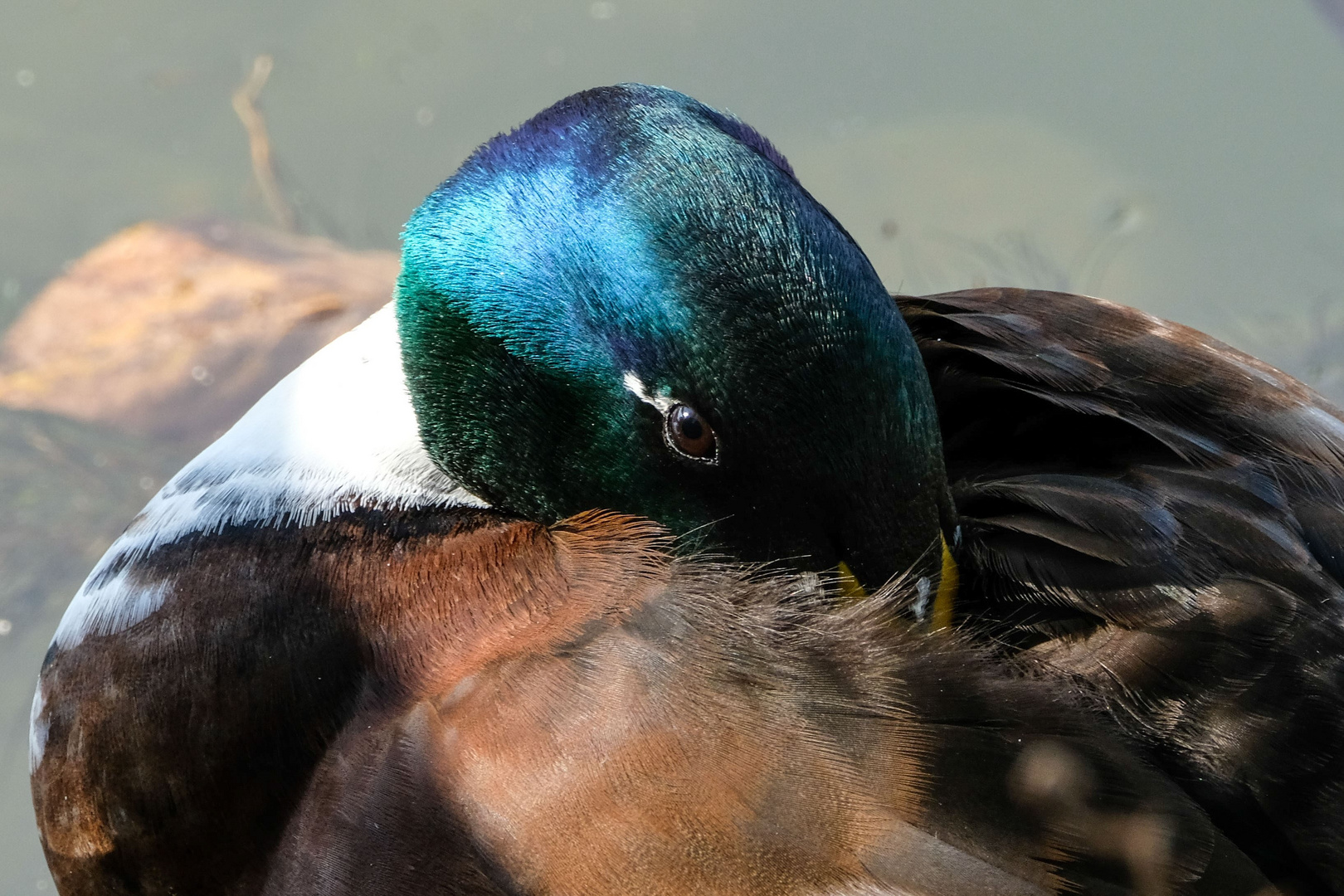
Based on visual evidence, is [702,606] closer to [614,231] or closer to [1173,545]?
[614,231]

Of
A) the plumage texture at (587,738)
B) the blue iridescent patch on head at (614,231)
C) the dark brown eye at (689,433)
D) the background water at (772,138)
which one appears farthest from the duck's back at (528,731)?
the background water at (772,138)

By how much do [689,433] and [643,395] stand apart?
0.25 feet

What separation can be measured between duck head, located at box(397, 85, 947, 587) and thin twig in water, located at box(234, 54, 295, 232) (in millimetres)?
3070

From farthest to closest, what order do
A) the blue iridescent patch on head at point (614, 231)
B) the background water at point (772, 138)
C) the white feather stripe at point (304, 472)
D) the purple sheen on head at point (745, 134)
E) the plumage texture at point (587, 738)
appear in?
the background water at point (772, 138)
the white feather stripe at point (304, 472)
the purple sheen on head at point (745, 134)
the blue iridescent patch on head at point (614, 231)
the plumage texture at point (587, 738)

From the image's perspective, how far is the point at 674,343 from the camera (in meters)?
1.44

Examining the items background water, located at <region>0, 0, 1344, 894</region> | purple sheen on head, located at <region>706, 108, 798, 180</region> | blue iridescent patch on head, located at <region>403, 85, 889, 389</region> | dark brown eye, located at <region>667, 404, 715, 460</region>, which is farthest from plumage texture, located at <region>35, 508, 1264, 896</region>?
background water, located at <region>0, 0, 1344, 894</region>

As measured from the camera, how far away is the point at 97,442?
377 cm

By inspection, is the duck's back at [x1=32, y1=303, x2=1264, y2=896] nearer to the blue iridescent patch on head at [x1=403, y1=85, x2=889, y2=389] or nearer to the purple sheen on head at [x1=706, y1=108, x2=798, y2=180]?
the blue iridescent patch on head at [x1=403, y1=85, x2=889, y2=389]

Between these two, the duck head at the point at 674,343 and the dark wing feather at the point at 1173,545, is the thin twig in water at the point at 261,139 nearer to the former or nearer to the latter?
the duck head at the point at 674,343

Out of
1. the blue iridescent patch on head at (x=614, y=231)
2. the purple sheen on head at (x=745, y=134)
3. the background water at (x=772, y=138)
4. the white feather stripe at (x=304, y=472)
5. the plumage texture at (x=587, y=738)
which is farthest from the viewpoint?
the background water at (x=772, y=138)

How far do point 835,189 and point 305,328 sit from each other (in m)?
2.06

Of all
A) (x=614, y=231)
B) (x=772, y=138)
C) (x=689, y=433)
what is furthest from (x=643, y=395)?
(x=772, y=138)

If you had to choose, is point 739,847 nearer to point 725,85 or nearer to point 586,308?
point 586,308

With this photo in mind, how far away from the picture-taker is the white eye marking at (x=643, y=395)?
149 cm
